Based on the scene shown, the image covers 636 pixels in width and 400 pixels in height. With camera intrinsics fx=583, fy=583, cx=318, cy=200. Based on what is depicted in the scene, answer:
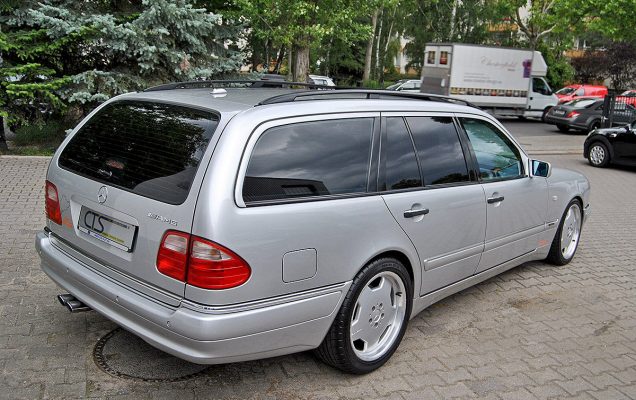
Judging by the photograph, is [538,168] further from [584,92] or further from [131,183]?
[584,92]

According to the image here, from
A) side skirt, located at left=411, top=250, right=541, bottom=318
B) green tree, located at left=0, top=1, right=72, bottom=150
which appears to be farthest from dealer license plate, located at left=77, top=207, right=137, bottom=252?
green tree, located at left=0, top=1, right=72, bottom=150

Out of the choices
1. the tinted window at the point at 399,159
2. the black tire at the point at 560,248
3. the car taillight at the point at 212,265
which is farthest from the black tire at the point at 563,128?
the car taillight at the point at 212,265

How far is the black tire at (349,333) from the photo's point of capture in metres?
3.31

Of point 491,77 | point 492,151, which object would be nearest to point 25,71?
point 492,151

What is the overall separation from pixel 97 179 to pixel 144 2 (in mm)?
7878

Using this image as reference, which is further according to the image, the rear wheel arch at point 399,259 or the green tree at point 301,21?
the green tree at point 301,21

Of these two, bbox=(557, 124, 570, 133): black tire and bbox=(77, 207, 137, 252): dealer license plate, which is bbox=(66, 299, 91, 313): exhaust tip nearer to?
bbox=(77, 207, 137, 252): dealer license plate

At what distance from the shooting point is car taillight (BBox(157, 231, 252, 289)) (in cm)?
279

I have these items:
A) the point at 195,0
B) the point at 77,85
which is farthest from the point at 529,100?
the point at 77,85

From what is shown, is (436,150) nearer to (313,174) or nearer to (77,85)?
(313,174)

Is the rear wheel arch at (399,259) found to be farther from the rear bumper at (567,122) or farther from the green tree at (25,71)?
the rear bumper at (567,122)

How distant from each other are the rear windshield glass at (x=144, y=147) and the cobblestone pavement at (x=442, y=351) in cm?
114

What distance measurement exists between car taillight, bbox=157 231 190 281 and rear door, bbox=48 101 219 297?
3 cm

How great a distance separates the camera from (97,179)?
11.0 ft
